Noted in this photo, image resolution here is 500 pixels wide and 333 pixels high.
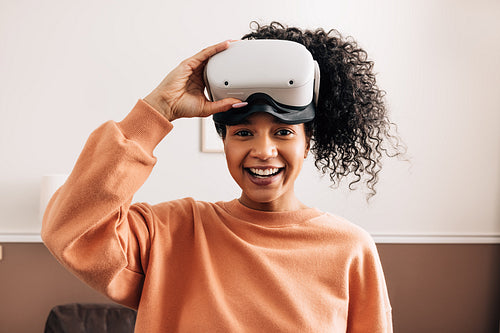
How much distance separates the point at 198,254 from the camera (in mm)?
1020

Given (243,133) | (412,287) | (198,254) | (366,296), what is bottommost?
(412,287)

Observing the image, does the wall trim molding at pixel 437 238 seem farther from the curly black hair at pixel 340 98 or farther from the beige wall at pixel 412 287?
the curly black hair at pixel 340 98

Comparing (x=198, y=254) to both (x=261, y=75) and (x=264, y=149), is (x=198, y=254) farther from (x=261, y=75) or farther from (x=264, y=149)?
(x=261, y=75)

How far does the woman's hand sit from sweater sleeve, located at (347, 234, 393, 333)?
467 millimetres

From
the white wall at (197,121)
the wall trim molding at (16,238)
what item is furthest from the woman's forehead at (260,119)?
the wall trim molding at (16,238)

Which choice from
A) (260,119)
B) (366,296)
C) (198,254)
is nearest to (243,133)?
(260,119)

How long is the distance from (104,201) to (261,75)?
404 mm

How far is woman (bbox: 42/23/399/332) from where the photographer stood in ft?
2.83

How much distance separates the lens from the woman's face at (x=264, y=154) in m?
1.01

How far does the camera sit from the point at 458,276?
2879mm

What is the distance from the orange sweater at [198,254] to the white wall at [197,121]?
67.1 inches

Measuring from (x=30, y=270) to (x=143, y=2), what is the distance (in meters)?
1.74

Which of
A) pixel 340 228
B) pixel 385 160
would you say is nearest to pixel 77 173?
pixel 340 228

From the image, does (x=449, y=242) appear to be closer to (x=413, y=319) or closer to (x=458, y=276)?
(x=458, y=276)
